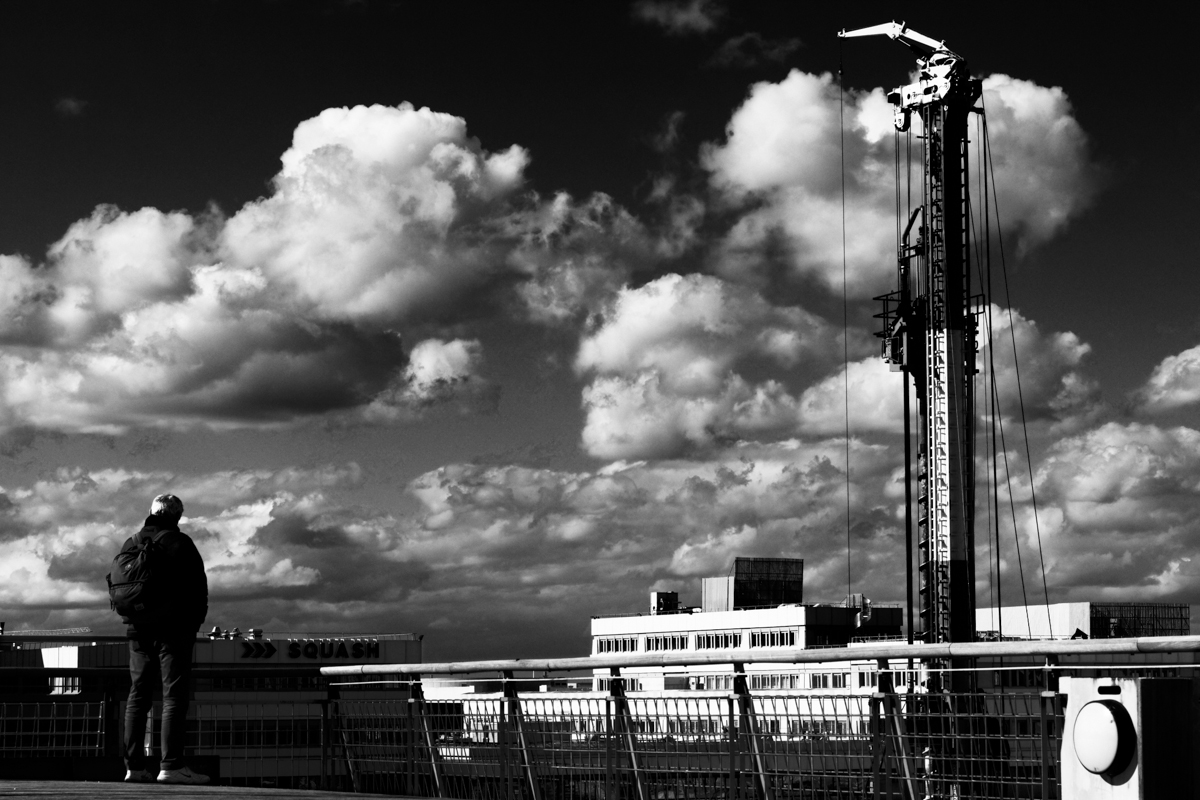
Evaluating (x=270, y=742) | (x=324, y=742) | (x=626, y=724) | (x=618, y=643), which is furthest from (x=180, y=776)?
(x=618, y=643)

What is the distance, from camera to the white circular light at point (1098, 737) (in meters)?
9.17

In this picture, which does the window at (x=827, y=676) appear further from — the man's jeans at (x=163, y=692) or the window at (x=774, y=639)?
the window at (x=774, y=639)

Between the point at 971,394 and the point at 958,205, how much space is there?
6.83 metres

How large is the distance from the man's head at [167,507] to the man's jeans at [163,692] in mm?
1014

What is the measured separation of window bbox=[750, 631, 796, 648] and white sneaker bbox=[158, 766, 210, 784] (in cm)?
14749

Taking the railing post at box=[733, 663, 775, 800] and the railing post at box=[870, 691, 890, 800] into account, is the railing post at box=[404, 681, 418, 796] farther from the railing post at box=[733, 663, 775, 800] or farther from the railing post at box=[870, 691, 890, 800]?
the railing post at box=[870, 691, 890, 800]

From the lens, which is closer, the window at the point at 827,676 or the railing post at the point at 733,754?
the railing post at the point at 733,754

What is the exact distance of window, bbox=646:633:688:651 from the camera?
553ft

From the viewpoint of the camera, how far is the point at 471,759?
45.5ft

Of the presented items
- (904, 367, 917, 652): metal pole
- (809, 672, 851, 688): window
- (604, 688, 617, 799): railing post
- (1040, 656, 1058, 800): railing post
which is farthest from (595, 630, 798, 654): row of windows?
(1040, 656, 1058, 800): railing post

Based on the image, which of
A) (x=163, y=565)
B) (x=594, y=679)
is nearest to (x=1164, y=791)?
(x=594, y=679)

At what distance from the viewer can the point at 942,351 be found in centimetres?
5441

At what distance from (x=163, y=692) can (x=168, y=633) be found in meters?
0.55

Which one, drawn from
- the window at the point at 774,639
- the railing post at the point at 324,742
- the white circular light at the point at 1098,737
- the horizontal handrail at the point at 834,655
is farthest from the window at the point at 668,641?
the white circular light at the point at 1098,737
